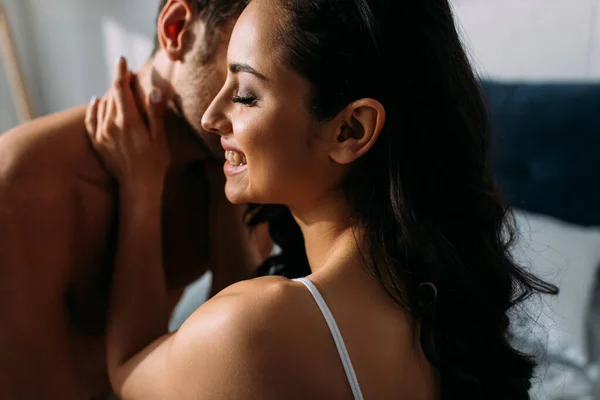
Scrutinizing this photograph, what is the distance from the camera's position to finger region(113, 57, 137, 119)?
0.96 m

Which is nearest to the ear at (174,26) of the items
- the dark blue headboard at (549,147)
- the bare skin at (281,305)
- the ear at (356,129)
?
the bare skin at (281,305)

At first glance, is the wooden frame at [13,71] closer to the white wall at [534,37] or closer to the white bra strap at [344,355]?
Result: the white wall at [534,37]

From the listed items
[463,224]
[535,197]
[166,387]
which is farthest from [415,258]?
[535,197]

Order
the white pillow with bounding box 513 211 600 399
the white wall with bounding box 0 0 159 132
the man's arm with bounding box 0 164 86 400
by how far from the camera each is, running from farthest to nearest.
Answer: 1. the white wall with bounding box 0 0 159 132
2. the white pillow with bounding box 513 211 600 399
3. the man's arm with bounding box 0 164 86 400

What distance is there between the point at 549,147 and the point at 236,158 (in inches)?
39.3

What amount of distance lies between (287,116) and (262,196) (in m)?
0.12

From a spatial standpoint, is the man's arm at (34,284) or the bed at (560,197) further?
the bed at (560,197)

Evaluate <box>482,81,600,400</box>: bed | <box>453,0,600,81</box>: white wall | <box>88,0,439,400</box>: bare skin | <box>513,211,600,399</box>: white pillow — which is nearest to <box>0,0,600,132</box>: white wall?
<box>453,0,600,81</box>: white wall

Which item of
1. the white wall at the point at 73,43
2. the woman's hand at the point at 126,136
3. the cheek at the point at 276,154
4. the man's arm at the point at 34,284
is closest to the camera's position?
the cheek at the point at 276,154

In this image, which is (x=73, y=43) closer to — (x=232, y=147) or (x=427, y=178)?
(x=232, y=147)

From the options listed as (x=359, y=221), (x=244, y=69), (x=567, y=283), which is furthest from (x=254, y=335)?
(x=567, y=283)

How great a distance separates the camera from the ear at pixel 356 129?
71 centimetres

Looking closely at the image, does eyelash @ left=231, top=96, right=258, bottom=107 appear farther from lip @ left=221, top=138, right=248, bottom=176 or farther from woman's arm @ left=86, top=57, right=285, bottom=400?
woman's arm @ left=86, top=57, right=285, bottom=400

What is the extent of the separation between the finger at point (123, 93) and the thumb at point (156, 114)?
0.10ft
